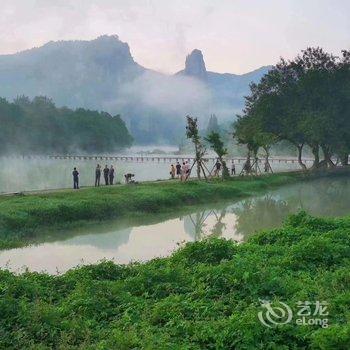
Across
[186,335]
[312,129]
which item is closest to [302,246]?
[186,335]

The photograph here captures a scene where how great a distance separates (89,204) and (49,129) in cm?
9365

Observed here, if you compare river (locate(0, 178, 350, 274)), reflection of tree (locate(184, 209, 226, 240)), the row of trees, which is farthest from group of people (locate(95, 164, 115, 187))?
the row of trees

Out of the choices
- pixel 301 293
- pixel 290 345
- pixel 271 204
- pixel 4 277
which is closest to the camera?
pixel 290 345

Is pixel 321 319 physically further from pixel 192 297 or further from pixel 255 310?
pixel 192 297

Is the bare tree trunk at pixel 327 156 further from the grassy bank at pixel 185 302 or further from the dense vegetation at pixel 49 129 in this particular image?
the dense vegetation at pixel 49 129

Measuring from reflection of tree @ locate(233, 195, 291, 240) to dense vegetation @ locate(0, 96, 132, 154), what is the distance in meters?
79.4

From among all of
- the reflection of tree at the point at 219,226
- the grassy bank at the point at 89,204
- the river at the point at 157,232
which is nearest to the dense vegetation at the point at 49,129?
the grassy bank at the point at 89,204

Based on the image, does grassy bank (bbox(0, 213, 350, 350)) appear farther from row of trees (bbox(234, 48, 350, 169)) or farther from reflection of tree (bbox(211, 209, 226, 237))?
row of trees (bbox(234, 48, 350, 169))

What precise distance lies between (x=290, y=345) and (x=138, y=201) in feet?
68.9

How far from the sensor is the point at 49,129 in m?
115

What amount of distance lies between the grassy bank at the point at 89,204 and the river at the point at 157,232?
0.97m

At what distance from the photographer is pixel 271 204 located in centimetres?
3394

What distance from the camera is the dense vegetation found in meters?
107

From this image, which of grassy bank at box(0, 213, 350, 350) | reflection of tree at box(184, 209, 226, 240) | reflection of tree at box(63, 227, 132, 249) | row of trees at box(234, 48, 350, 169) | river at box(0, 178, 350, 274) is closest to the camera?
grassy bank at box(0, 213, 350, 350)
